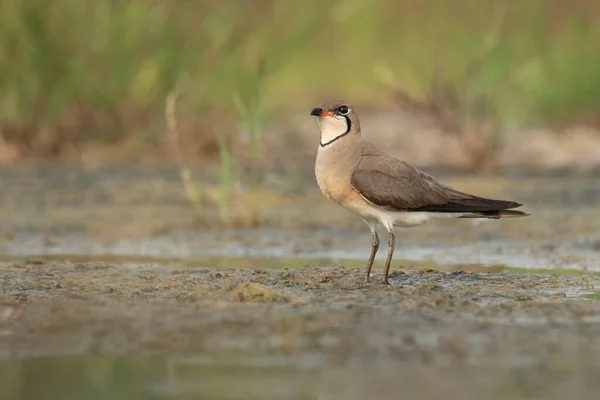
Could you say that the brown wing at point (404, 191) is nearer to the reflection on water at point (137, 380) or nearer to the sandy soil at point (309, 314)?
the sandy soil at point (309, 314)

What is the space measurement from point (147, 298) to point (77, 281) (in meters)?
0.83

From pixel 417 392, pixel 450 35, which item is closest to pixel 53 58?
pixel 450 35

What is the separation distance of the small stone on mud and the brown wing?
0.94 meters

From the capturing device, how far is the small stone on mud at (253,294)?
6.29 meters

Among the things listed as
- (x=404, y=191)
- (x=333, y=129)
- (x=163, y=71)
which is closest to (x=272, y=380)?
(x=404, y=191)

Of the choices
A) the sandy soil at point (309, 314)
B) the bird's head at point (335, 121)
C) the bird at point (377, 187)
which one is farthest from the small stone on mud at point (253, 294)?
the bird's head at point (335, 121)

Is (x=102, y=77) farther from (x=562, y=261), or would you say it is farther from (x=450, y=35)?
(x=562, y=261)

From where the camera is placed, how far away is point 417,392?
437 cm

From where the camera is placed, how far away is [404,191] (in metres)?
7.09

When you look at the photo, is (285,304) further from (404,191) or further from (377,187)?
(404,191)

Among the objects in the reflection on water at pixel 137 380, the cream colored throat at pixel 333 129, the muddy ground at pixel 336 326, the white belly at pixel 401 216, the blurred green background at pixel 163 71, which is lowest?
the reflection on water at pixel 137 380

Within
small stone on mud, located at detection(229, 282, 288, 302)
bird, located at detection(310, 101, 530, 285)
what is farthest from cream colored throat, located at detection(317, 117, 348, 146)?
small stone on mud, located at detection(229, 282, 288, 302)

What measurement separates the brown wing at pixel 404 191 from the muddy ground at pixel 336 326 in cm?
42

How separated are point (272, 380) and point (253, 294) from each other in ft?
5.59
